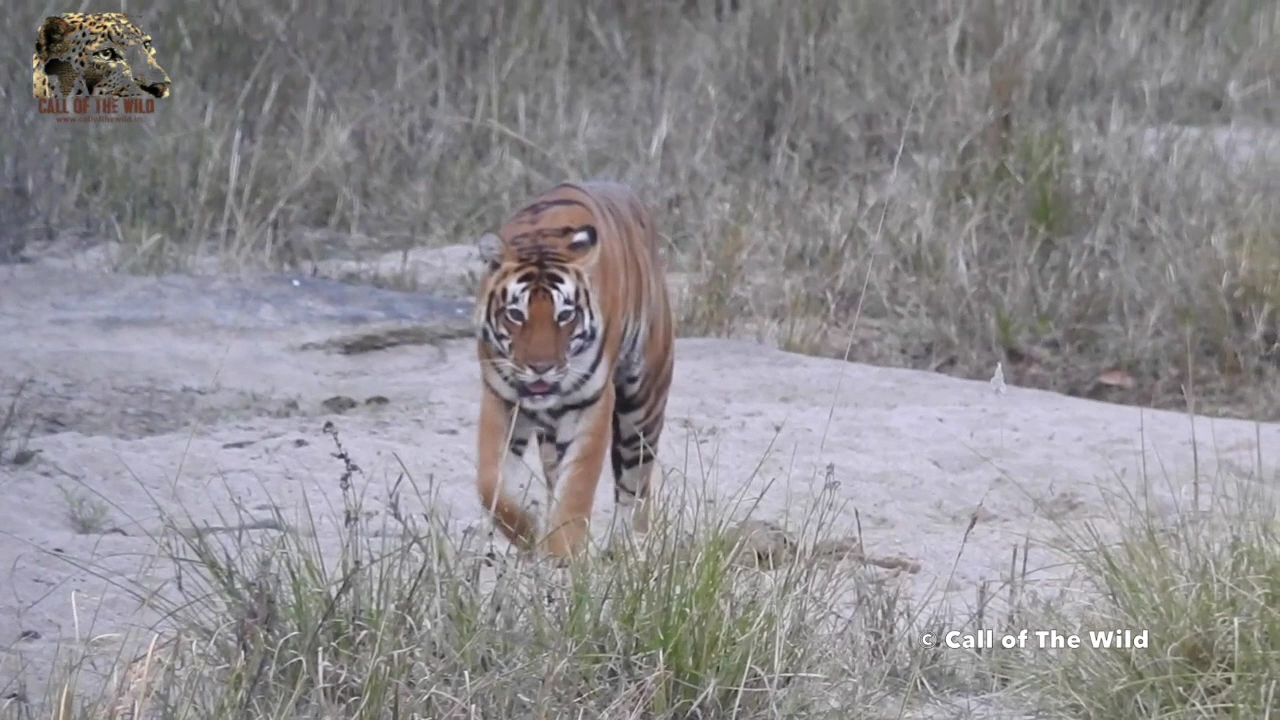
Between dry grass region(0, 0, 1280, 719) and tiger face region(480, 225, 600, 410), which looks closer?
dry grass region(0, 0, 1280, 719)

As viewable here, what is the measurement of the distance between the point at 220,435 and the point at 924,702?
2.29 metres

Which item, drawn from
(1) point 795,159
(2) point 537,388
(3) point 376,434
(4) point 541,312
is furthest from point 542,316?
(1) point 795,159

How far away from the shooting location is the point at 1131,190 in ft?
24.1

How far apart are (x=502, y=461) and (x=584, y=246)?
471 millimetres

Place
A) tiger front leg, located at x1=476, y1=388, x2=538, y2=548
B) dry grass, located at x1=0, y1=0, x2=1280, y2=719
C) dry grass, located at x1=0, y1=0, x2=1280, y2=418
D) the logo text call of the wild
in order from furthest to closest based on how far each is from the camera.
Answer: dry grass, located at x1=0, y1=0, x2=1280, y2=418, the logo text call of the wild, tiger front leg, located at x1=476, y1=388, x2=538, y2=548, dry grass, located at x1=0, y1=0, x2=1280, y2=719

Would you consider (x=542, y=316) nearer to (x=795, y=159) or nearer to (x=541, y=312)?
(x=541, y=312)

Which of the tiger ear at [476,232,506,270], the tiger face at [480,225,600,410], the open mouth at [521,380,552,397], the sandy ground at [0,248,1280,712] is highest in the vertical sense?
the tiger ear at [476,232,506,270]

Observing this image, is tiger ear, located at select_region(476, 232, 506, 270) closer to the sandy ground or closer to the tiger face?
the tiger face

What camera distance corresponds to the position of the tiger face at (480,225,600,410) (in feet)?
11.4

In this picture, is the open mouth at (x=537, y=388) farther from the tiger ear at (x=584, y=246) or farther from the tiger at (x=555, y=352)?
the tiger ear at (x=584, y=246)

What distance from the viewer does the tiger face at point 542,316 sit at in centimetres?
346

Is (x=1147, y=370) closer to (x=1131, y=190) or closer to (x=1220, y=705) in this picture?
(x=1131, y=190)

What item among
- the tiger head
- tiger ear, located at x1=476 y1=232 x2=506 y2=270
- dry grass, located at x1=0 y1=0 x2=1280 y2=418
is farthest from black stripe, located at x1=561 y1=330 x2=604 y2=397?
dry grass, located at x1=0 y1=0 x2=1280 y2=418

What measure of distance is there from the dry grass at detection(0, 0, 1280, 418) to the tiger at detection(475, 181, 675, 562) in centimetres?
240
